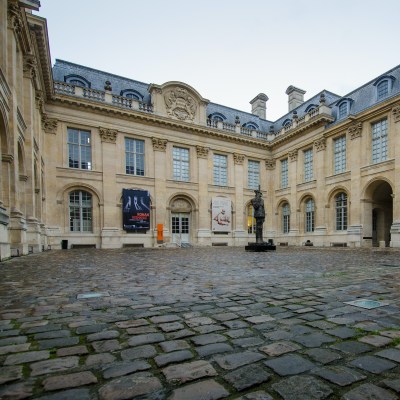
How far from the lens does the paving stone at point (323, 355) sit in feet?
5.94

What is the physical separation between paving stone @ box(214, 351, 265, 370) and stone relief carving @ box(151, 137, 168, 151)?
21828mm

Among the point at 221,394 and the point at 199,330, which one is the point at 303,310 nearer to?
the point at 199,330

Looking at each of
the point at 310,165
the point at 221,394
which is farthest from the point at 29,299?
the point at 310,165

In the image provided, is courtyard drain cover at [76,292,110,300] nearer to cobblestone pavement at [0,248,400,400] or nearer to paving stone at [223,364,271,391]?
cobblestone pavement at [0,248,400,400]

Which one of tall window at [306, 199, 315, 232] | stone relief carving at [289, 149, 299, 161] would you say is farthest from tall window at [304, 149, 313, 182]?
tall window at [306, 199, 315, 232]

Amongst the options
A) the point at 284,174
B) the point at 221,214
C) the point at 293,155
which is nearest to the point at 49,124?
the point at 221,214

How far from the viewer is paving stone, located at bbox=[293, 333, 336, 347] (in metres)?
2.08

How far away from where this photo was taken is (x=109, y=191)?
68.2 feet

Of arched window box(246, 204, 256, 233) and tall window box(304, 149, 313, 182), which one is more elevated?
tall window box(304, 149, 313, 182)

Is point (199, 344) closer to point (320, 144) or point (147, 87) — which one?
point (320, 144)

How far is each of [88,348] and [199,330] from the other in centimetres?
88

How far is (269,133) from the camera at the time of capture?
28.0 metres

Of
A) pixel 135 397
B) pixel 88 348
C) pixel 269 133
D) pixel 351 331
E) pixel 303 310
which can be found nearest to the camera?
pixel 135 397

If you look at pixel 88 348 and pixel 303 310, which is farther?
pixel 303 310
